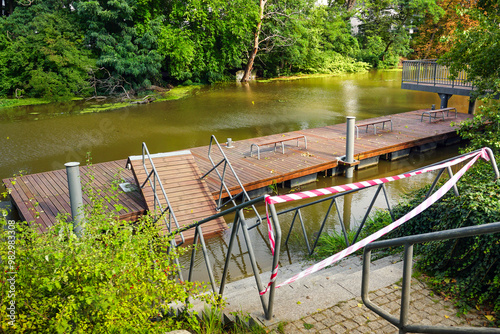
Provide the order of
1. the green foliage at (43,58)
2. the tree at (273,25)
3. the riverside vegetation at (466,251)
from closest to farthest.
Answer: the riverside vegetation at (466,251), the green foliage at (43,58), the tree at (273,25)

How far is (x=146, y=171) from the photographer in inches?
329

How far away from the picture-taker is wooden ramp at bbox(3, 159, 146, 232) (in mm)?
7919


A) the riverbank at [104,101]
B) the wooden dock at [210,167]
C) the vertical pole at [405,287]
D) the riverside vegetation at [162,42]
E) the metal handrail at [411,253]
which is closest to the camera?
the metal handrail at [411,253]

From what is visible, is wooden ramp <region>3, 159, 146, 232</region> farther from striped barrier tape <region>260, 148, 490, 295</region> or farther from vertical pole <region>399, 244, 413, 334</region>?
vertical pole <region>399, 244, 413, 334</region>

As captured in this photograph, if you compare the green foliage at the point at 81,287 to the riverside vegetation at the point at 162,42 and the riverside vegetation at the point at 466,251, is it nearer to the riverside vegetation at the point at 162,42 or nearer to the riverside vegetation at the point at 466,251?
the riverside vegetation at the point at 466,251

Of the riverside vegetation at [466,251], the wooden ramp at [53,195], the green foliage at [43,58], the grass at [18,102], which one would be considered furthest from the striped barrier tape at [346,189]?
the green foliage at [43,58]

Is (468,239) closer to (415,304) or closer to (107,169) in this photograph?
(415,304)

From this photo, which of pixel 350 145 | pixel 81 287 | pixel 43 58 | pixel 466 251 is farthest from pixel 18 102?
pixel 466 251

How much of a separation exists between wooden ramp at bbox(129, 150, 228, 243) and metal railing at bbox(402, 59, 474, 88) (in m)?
13.0

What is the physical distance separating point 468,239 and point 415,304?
92cm

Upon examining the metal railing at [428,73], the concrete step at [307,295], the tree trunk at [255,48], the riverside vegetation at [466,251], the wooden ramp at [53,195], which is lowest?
the wooden ramp at [53,195]

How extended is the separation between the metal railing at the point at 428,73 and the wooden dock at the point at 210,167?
143 inches

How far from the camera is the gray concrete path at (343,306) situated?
3184mm

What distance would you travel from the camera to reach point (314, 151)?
1180 cm
